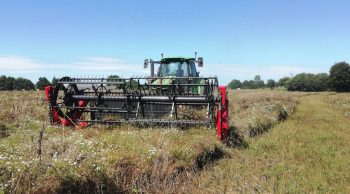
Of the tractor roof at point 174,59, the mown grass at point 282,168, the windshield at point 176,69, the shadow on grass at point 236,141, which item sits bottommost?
the mown grass at point 282,168

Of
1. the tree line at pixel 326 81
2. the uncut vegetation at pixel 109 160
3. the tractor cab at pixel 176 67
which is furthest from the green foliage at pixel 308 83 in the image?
the uncut vegetation at pixel 109 160

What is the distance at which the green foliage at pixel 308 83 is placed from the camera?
336 ft

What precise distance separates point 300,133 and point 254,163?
5545 millimetres

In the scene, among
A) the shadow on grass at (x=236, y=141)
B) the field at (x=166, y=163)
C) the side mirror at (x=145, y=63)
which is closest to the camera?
the field at (x=166, y=163)

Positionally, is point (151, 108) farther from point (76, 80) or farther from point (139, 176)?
point (139, 176)

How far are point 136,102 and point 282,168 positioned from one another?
5.13 meters

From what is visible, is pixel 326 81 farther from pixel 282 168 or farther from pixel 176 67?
pixel 282 168

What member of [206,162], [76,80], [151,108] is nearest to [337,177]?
[206,162]

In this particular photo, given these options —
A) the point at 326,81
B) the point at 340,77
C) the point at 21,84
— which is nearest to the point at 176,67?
the point at 21,84

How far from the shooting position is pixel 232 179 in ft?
24.5

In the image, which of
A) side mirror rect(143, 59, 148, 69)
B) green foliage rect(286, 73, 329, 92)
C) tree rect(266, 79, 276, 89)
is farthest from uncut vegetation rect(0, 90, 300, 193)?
tree rect(266, 79, 276, 89)

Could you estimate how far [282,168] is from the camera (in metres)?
8.30

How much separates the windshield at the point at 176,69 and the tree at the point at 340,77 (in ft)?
264

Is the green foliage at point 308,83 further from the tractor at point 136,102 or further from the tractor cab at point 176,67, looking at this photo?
the tractor at point 136,102
